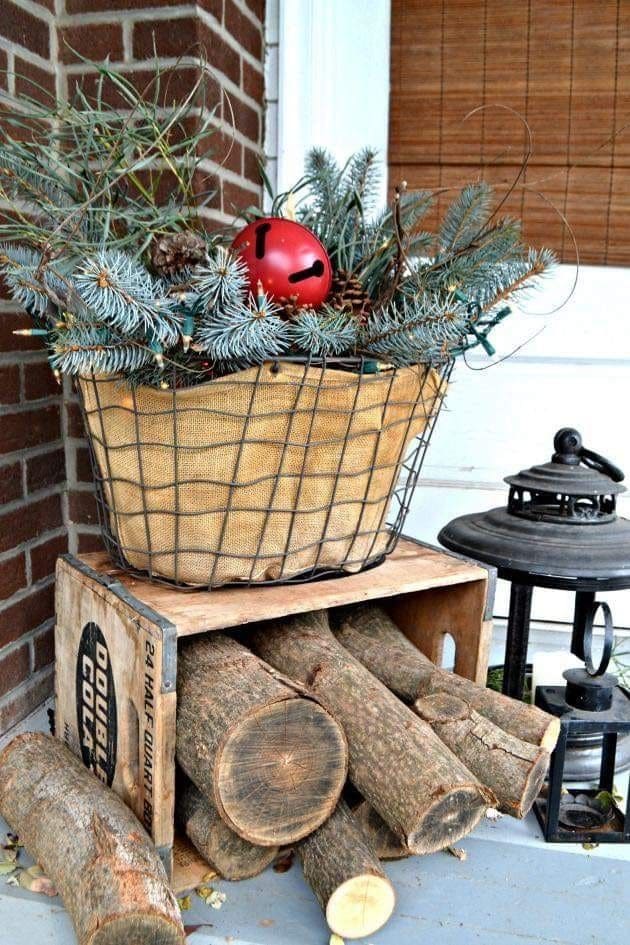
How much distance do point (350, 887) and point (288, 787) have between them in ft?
0.43

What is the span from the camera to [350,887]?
95 cm

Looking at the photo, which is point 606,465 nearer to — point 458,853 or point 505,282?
point 505,282

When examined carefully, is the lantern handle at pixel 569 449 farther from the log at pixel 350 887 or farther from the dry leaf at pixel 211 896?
the dry leaf at pixel 211 896

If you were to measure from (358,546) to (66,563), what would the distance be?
432mm

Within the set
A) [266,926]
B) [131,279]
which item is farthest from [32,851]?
[131,279]

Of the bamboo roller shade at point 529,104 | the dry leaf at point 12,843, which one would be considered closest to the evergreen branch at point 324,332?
the dry leaf at point 12,843

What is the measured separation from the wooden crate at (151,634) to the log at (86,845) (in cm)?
4

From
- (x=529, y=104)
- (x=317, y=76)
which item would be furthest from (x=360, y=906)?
(x=529, y=104)

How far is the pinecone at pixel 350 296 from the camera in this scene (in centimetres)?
113

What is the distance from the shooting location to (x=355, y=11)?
1751 millimetres

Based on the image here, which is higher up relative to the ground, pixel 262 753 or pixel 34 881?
pixel 262 753

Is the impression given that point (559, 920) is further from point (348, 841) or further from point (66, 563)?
point (66, 563)

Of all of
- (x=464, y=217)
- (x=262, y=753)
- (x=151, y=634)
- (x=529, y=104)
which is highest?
(x=529, y=104)

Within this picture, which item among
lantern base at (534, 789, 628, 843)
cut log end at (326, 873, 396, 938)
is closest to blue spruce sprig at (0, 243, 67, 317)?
cut log end at (326, 873, 396, 938)
